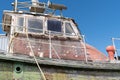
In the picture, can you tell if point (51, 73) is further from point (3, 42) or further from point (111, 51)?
point (111, 51)

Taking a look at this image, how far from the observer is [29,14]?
48.3 feet

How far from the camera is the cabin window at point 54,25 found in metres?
14.6

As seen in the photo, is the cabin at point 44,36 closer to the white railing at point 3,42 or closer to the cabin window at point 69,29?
the cabin window at point 69,29

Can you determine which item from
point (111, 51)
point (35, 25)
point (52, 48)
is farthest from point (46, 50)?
point (111, 51)

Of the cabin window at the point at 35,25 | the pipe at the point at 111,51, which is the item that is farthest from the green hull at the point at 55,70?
the cabin window at the point at 35,25

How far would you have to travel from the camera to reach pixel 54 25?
1477 centimetres

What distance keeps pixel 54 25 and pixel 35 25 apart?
100cm

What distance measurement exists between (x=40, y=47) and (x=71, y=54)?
1.51m

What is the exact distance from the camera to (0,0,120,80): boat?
11562 millimetres

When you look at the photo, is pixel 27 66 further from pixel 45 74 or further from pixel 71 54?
pixel 71 54

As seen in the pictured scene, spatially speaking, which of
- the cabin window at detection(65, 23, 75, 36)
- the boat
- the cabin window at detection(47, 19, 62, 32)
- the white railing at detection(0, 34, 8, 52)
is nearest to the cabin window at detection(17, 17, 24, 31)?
the boat

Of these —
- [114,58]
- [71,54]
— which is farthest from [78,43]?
[114,58]

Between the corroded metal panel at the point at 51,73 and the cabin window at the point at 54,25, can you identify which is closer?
the corroded metal panel at the point at 51,73

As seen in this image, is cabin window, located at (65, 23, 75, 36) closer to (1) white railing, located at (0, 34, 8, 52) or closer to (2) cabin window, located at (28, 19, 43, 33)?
(2) cabin window, located at (28, 19, 43, 33)
